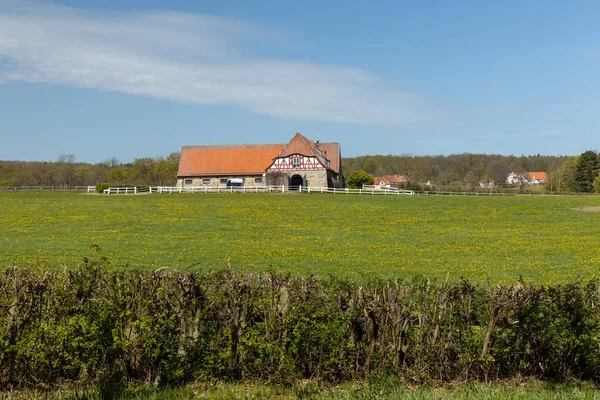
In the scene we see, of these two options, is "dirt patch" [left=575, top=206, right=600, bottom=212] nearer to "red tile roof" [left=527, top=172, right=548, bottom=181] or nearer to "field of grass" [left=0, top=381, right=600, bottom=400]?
"field of grass" [left=0, top=381, right=600, bottom=400]

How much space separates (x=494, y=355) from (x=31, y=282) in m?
6.40

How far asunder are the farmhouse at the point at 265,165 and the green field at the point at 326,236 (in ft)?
70.0

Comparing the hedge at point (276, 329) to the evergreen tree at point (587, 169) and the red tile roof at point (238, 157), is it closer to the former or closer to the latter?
the red tile roof at point (238, 157)

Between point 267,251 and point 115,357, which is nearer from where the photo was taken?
point 115,357

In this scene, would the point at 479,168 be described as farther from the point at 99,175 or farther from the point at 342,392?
the point at 342,392

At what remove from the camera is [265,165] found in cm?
7056

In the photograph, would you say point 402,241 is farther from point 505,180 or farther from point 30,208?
point 505,180

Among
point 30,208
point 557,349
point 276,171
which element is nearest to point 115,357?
point 557,349

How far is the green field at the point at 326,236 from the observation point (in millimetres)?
19781

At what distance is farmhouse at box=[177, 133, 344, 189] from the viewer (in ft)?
221

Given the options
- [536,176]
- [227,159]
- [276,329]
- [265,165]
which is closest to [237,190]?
[265,165]

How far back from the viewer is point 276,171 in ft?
223

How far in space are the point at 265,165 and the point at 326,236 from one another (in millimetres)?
42981

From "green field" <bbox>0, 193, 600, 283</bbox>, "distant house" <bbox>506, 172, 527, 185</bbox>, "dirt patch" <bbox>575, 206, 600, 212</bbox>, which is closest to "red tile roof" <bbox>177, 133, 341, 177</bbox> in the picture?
"green field" <bbox>0, 193, 600, 283</bbox>
